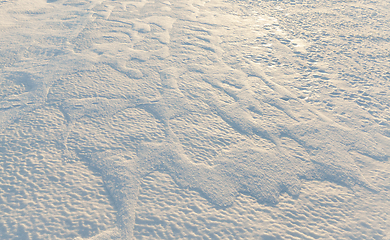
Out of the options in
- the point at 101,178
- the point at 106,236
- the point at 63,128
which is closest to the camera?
the point at 106,236

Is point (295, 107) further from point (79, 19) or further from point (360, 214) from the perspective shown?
point (79, 19)

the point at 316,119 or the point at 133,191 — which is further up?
the point at 316,119

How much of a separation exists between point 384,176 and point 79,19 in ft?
9.65

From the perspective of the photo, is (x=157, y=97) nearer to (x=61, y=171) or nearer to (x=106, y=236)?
(x=61, y=171)

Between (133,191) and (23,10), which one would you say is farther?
(23,10)

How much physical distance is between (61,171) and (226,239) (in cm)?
89

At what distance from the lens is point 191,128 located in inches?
71.5

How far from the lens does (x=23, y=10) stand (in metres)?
3.13

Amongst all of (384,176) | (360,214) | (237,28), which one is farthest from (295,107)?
(237,28)

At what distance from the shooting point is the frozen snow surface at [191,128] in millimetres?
1343

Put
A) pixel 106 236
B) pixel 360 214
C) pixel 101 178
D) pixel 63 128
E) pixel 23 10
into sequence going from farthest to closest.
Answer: pixel 23 10 → pixel 63 128 → pixel 101 178 → pixel 360 214 → pixel 106 236

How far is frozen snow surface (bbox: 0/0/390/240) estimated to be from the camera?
→ 52.9 inches

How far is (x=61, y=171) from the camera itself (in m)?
1.50

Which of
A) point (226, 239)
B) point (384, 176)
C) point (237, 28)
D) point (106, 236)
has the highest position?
point (237, 28)
